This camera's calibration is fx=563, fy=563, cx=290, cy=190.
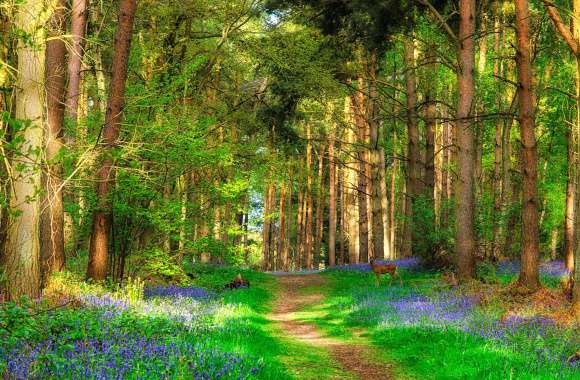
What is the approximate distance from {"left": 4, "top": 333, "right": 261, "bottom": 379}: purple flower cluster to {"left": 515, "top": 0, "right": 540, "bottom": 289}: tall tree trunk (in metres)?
8.42

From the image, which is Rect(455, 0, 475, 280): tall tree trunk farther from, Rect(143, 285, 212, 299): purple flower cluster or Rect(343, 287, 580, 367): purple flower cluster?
Rect(143, 285, 212, 299): purple flower cluster

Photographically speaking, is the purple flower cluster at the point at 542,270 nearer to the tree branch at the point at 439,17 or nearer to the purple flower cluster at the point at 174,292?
the tree branch at the point at 439,17

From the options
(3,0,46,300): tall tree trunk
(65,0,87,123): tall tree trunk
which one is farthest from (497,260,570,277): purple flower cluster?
(3,0,46,300): tall tree trunk

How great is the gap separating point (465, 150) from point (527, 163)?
111 inches

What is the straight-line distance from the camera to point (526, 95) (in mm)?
13336

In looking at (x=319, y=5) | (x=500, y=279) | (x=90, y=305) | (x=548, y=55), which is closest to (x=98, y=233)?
(x=90, y=305)

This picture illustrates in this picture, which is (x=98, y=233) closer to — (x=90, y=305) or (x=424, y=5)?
(x=90, y=305)

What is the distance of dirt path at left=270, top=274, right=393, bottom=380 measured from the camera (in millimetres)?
8663

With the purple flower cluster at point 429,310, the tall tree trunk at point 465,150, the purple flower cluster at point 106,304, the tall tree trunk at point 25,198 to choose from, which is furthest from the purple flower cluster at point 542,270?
the tall tree trunk at point 25,198

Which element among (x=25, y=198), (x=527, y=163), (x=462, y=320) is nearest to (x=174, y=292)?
(x=25, y=198)

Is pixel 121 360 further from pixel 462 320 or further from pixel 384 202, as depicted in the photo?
pixel 384 202

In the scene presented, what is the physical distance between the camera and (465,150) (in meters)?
15.9

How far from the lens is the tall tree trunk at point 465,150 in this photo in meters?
15.6

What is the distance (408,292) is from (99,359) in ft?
35.7
